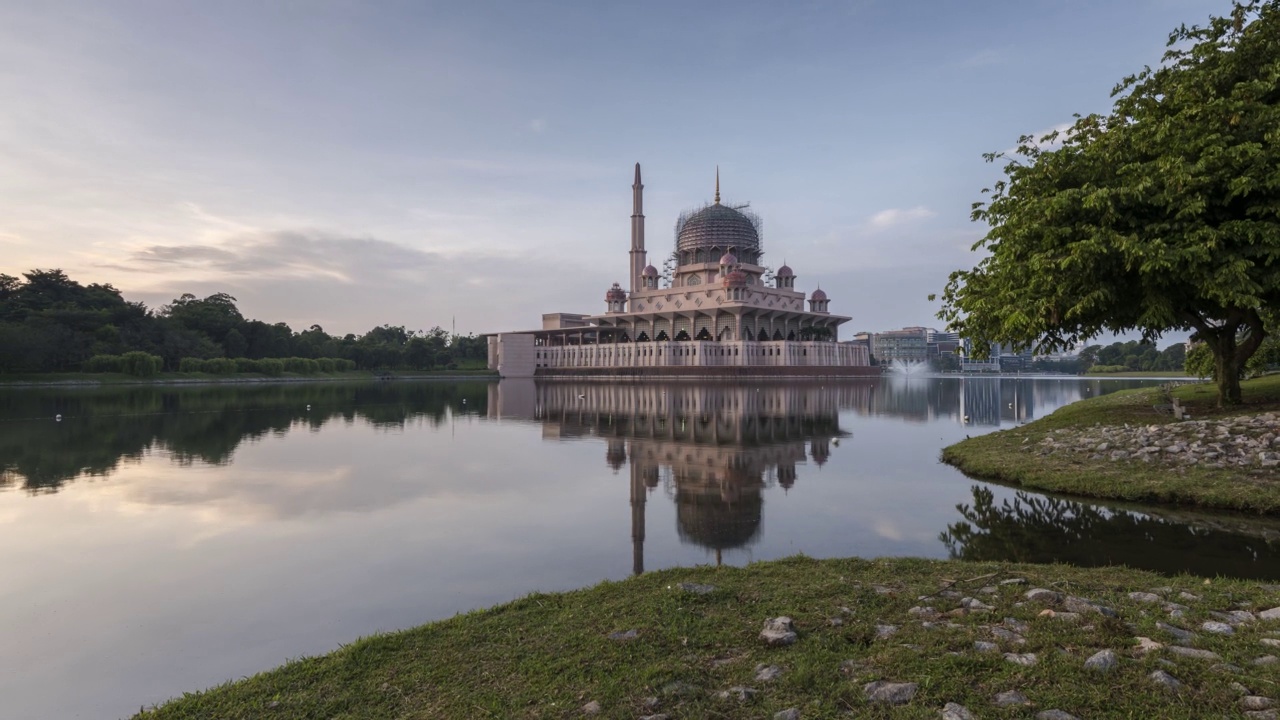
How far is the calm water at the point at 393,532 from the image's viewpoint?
6.80 m

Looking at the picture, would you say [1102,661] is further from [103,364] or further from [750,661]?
[103,364]

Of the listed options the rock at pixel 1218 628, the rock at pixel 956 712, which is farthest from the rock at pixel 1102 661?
the rock at pixel 1218 628

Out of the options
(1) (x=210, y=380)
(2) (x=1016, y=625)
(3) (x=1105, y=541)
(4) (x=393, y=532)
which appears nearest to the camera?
(2) (x=1016, y=625)

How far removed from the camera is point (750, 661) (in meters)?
5.14

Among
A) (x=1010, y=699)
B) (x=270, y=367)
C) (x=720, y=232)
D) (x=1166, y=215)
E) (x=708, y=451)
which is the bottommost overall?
(x=708, y=451)

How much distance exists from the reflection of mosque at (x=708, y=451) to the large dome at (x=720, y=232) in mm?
68760

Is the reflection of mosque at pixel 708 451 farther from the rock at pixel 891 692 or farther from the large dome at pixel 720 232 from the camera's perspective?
the large dome at pixel 720 232

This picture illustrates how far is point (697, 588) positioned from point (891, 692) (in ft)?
8.57

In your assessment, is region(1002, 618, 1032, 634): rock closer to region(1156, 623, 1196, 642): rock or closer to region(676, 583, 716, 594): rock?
region(1156, 623, 1196, 642): rock

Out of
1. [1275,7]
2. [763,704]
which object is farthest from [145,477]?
[1275,7]

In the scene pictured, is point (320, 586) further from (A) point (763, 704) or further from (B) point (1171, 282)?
(B) point (1171, 282)

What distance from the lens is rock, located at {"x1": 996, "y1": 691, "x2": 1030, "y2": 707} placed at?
425cm

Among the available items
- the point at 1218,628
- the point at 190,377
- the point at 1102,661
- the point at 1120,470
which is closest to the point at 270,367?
the point at 190,377

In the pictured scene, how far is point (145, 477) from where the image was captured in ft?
51.1
